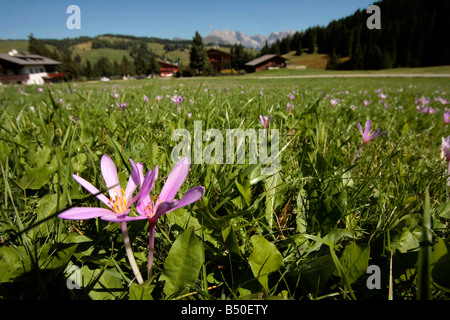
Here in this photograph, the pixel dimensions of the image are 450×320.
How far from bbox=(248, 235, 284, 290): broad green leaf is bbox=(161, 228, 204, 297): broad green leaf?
0.18m

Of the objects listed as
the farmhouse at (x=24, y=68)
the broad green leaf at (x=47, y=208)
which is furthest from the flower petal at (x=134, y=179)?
the farmhouse at (x=24, y=68)

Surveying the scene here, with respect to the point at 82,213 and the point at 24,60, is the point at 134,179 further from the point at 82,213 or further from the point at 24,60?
the point at 24,60

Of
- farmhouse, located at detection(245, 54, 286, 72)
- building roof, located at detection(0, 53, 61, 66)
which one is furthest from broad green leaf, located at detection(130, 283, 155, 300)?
building roof, located at detection(0, 53, 61, 66)

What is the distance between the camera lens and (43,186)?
123cm

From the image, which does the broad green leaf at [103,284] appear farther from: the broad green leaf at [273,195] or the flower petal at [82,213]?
the broad green leaf at [273,195]

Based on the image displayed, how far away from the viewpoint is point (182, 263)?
69 cm

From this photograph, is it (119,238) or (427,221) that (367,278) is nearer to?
(427,221)

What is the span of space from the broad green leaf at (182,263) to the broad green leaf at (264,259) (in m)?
0.18

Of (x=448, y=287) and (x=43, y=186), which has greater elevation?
(x=43, y=186)

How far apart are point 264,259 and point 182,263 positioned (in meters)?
0.26

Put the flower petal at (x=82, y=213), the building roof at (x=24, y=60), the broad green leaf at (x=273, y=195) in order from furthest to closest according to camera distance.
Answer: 1. the building roof at (x=24, y=60)
2. the broad green leaf at (x=273, y=195)
3. the flower petal at (x=82, y=213)

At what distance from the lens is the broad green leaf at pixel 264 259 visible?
2.48ft
